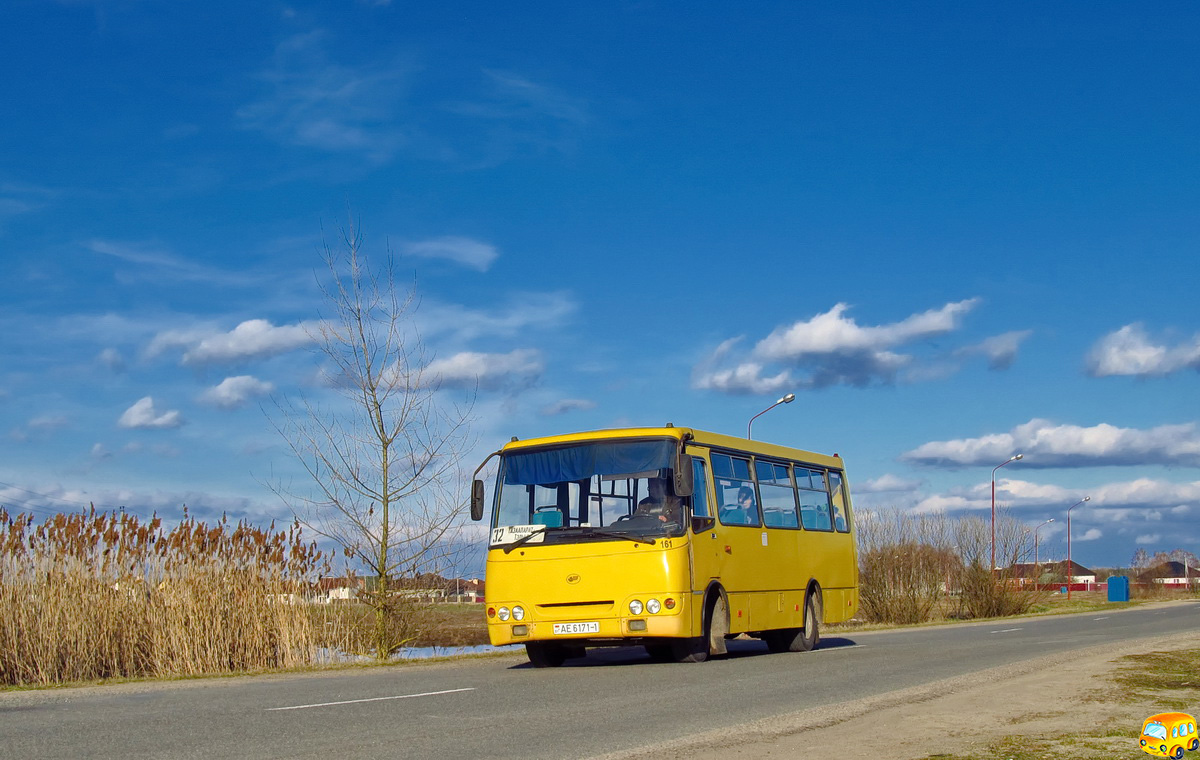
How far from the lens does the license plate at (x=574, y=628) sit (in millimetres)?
16172

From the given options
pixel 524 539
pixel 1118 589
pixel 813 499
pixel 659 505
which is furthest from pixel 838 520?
pixel 1118 589

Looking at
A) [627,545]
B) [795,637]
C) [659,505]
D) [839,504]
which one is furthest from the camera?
[839,504]

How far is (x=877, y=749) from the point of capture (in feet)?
28.2

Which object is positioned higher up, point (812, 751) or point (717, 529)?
point (717, 529)

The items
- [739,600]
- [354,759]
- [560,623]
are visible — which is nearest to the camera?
[354,759]

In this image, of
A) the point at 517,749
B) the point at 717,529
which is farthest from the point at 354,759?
the point at 717,529

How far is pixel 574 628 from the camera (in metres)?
16.3

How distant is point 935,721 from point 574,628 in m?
6.90

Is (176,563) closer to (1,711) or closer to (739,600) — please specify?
(1,711)

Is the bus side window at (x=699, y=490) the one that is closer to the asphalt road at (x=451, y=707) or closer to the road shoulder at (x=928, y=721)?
the asphalt road at (x=451, y=707)

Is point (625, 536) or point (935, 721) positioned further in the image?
point (625, 536)

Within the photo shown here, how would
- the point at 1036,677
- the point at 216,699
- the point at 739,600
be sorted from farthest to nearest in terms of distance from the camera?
1. the point at 739,600
2. the point at 1036,677
3. the point at 216,699

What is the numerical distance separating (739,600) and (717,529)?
131cm

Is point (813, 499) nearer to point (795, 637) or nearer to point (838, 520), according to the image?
point (838, 520)
